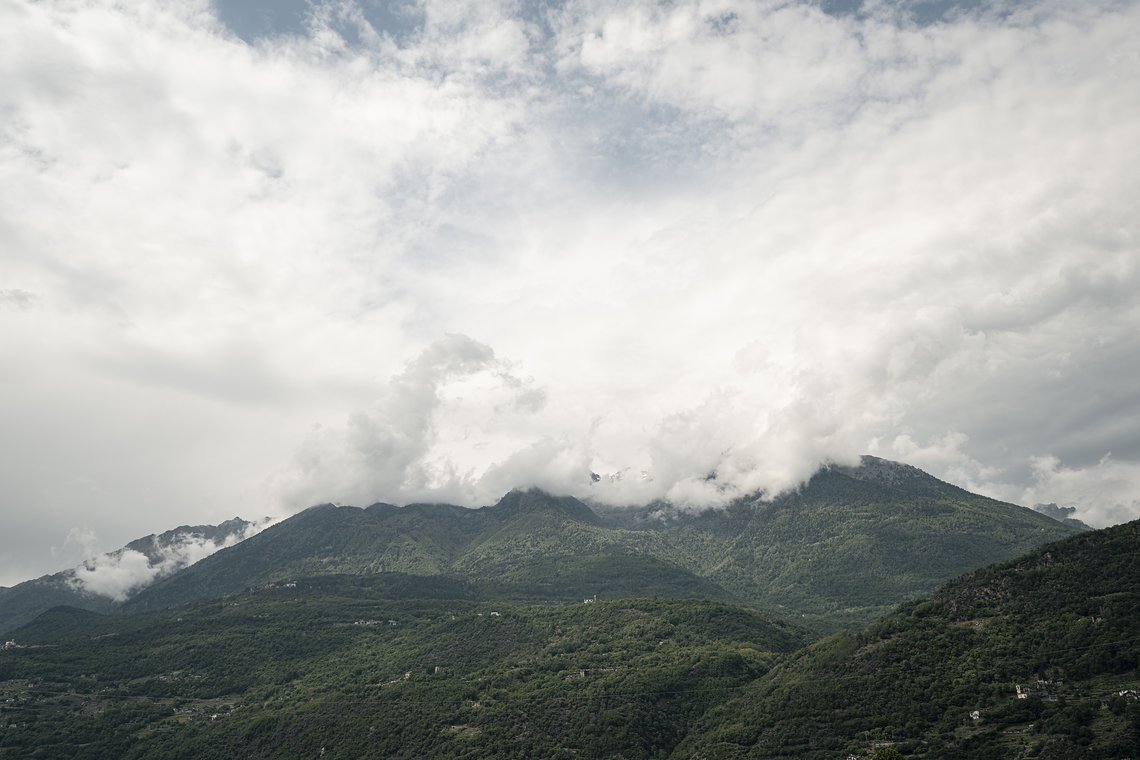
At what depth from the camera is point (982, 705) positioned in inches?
6083

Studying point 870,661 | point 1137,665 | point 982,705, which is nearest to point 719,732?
point 870,661

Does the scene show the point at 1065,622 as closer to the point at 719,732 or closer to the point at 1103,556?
the point at 1103,556

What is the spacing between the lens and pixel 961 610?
19125 cm

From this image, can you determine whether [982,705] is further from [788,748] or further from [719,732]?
[719,732]

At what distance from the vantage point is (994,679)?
15950 cm

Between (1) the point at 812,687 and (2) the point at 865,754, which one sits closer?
(2) the point at 865,754

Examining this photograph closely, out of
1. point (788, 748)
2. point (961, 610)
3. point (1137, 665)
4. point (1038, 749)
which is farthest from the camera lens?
point (961, 610)

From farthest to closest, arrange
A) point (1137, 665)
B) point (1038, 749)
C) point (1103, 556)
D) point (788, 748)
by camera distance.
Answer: point (1103, 556), point (788, 748), point (1137, 665), point (1038, 749)

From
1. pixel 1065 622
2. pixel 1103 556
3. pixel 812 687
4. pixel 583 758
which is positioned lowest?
pixel 583 758

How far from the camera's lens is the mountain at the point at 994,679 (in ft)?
450

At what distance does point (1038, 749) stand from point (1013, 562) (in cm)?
7991

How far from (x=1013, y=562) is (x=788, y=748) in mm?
84769

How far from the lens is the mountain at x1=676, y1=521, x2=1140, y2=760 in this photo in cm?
13712

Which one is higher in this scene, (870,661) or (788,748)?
(870,661)
